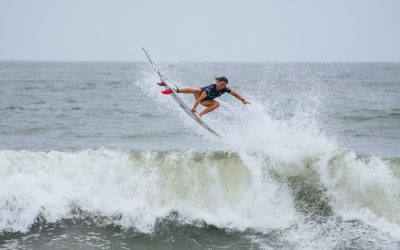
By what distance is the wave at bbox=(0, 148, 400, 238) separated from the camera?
1038 cm

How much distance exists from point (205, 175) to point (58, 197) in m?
3.54

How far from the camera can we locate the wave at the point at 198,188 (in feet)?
34.1

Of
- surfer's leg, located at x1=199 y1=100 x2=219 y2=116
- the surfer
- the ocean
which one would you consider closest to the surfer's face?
the surfer

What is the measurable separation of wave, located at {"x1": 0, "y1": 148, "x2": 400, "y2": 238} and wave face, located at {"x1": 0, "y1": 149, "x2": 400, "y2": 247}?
23 millimetres

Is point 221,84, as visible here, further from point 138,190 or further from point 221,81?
point 138,190

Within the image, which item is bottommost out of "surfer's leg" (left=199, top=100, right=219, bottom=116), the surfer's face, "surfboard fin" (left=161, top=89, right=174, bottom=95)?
"surfer's leg" (left=199, top=100, right=219, bottom=116)

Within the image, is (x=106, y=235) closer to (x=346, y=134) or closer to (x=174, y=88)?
(x=174, y=88)

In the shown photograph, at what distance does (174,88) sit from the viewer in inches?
497

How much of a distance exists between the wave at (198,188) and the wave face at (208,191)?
23mm

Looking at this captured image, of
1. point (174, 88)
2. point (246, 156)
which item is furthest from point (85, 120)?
point (246, 156)

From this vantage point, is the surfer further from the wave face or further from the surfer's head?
the wave face

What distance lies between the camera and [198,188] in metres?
11.3

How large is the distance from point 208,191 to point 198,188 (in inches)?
10.0

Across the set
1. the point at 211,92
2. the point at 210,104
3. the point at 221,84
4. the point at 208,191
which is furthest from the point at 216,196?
the point at 221,84
